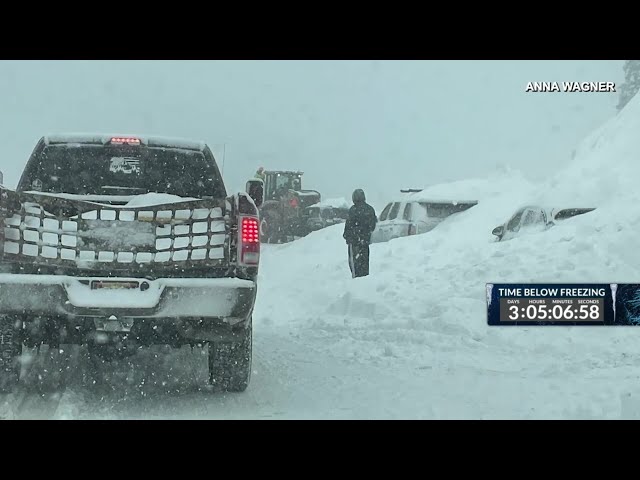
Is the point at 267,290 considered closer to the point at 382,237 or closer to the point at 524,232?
the point at 382,237

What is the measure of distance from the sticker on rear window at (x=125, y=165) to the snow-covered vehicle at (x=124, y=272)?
1180 mm

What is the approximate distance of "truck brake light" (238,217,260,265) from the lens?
6.75 meters

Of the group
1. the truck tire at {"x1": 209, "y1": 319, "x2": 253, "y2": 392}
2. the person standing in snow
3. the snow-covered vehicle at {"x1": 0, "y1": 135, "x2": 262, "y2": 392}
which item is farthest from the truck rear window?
the person standing in snow

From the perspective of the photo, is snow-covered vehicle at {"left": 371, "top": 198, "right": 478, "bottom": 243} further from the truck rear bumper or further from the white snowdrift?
the truck rear bumper

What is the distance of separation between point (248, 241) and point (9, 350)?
1934 millimetres

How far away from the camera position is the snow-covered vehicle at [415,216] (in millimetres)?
16859
